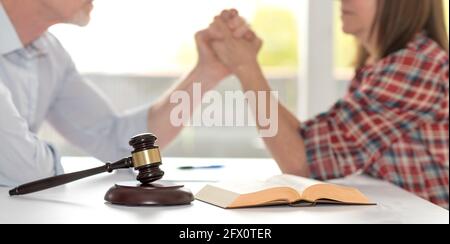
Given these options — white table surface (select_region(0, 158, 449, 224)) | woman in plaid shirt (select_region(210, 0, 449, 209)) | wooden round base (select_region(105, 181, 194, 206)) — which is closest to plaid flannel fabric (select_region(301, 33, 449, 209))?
woman in plaid shirt (select_region(210, 0, 449, 209))

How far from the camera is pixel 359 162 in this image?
148 centimetres

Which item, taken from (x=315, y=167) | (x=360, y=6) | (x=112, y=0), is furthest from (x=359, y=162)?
(x=112, y=0)

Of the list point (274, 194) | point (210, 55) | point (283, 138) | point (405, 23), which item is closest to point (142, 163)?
point (274, 194)

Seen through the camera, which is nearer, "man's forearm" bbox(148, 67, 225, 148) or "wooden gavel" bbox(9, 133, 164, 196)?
"wooden gavel" bbox(9, 133, 164, 196)

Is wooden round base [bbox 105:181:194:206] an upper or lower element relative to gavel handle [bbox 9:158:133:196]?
lower

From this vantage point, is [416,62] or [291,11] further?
[291,11]

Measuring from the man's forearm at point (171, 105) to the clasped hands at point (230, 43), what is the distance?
0.03 m

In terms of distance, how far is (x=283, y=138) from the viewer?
1494 mm

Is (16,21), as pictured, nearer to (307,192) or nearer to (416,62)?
(307,192)

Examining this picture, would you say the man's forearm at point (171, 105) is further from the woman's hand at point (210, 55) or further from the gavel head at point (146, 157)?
the gavel head at point (146, 157)

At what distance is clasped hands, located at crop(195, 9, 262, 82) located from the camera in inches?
61.1

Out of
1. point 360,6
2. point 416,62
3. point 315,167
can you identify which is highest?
point 360,6

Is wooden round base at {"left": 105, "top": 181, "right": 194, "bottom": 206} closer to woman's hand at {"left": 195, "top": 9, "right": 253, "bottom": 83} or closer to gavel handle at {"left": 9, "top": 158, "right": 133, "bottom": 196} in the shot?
gavel handle at {"left": 9, "top": 158, "right": 133, "bottom": 196}

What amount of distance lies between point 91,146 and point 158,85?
0.90m
